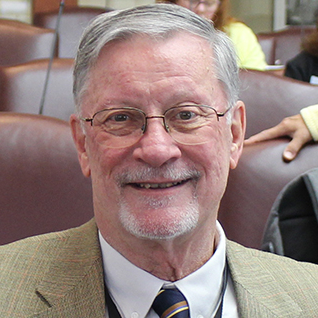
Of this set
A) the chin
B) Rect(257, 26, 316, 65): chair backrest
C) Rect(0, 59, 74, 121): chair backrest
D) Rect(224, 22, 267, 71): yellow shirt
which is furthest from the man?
Rect(257, 26, 316, 65): chair backrest

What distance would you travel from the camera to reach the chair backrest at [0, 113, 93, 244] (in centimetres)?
121

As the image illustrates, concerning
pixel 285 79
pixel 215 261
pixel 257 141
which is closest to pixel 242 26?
pixel 285 79

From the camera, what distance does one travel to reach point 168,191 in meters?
0.89

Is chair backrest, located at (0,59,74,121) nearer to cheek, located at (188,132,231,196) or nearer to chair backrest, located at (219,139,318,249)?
chair backrest, located at (219,139,318,249)

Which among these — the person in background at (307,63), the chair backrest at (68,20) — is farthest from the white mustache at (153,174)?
the chair backrest at (68,20)

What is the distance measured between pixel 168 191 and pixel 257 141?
65cm

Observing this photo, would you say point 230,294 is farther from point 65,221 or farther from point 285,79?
point 285,79

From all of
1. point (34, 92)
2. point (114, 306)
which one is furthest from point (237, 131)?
point (34, 92)

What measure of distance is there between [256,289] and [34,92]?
3.50 ft

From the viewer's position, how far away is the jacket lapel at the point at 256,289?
98 cm

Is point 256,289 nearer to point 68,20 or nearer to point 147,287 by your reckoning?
point 147,287

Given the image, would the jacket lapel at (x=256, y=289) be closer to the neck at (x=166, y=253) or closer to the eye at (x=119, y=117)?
the neck at (x=166, y=253)

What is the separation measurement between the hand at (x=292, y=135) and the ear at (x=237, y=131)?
349 mm

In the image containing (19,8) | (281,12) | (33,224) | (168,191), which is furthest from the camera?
(281,12)
